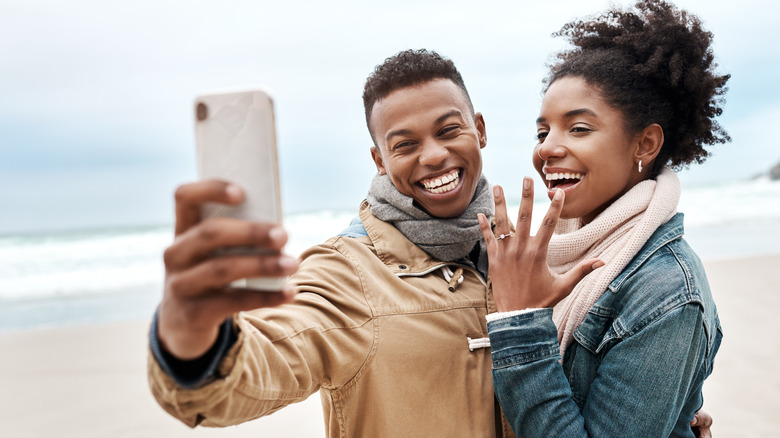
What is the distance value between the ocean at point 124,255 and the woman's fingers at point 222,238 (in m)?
8.36

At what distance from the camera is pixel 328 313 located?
1.79 metres

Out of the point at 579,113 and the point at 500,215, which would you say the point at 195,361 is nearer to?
the point at 500,215

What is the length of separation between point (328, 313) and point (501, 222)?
604 millimetres

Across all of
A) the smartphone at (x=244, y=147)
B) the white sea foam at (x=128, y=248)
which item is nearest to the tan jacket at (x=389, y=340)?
the smartphone at (x=244, y=147)

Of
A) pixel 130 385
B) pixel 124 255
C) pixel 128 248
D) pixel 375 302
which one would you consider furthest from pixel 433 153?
pixel 128 248

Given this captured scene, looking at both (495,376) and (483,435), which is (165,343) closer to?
(495,376)

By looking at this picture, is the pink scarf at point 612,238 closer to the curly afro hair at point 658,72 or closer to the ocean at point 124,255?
the curly afro hair at point 658,72

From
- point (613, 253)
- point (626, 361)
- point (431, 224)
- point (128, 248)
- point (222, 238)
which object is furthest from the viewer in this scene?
point (128, 248)

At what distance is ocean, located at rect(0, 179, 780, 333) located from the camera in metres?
9.62

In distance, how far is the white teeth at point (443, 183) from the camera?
2.18m

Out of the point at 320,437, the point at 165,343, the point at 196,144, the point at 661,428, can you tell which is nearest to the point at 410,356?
the point at 661,428

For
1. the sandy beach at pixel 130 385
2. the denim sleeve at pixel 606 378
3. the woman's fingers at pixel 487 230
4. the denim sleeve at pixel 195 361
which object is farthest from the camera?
the sandy beach at pixel 130 385

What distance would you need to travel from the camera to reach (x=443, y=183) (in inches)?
86.0

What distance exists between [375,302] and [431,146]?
622 mm
